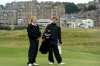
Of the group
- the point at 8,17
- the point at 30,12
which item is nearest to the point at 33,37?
the point at 30,12

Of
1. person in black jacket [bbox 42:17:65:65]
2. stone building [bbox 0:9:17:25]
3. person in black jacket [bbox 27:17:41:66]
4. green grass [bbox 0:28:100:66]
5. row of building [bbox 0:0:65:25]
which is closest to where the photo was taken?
person in black jacket [bbox 27:17:41:66]

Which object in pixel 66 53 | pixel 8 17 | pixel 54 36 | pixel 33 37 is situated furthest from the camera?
pixel 8 17

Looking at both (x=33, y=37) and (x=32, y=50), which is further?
(x=32, y=50)

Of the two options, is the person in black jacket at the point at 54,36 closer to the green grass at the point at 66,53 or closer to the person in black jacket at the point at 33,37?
the person in black jacket at the point at 33,37

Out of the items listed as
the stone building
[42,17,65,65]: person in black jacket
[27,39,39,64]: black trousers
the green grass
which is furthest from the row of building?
[27,39,39,64]: black trousers

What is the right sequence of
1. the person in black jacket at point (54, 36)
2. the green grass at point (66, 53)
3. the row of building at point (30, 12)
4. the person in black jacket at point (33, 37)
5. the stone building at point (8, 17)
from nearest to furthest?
the person in black jacket at point (33, 37)
the person in black jacket at point (54, 36)
the green grass at point (66, 53)
the row of building at point (30, 12)
the stone building at point (8, 17)

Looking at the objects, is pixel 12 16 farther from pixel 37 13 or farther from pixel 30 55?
pixel 30 55

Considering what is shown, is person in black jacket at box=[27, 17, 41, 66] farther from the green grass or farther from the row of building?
the row of building

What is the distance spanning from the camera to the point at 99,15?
517 feet

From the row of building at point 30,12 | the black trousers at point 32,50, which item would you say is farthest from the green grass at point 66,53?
the row of building at point 30,12

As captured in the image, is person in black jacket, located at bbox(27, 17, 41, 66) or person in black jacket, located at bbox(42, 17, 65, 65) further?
person in black jacket, located at bbox(42, 17, 65, 65)

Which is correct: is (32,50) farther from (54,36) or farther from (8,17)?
(8,17)

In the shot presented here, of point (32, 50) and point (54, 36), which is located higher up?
point (54, 36)

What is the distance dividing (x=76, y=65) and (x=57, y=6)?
590ft
